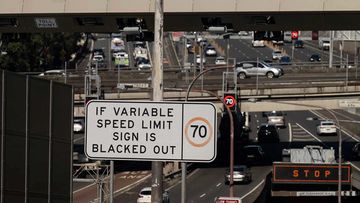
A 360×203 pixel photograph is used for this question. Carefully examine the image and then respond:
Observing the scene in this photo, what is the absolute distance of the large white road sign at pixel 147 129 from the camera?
14.5m

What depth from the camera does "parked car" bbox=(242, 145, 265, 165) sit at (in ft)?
265

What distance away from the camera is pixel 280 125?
105875 mm

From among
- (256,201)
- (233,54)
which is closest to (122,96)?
(256,201)

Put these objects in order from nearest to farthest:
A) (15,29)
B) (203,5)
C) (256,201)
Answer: (203,5) → (15,29) → (256,201)

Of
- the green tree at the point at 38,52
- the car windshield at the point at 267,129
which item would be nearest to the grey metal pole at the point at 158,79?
the car windshield at the point at 267,129

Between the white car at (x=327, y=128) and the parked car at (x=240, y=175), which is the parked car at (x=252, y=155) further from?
the white car at (x=327, y=128)

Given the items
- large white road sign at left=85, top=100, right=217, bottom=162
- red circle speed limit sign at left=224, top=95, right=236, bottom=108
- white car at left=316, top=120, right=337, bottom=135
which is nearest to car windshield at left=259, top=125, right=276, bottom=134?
white car at left=316, top=120, right=337, bottom=135

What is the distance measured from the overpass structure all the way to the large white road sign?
3326cm

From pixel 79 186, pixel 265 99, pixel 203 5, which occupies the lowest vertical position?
pixel 79 186

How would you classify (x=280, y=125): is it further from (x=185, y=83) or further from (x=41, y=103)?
(x=41, y=103)

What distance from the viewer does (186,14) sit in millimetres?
48438

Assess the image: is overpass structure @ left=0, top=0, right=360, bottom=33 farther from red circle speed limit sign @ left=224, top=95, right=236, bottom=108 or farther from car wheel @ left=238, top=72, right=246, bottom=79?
car wheel @ left=238, top=72, right=246, bottom=79

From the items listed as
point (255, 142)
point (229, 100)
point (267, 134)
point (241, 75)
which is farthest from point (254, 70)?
point (229, 100)

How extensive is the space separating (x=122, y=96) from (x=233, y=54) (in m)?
77.3
